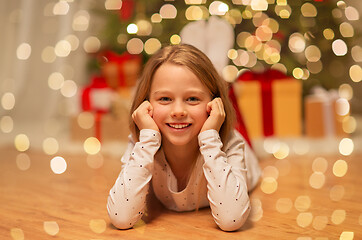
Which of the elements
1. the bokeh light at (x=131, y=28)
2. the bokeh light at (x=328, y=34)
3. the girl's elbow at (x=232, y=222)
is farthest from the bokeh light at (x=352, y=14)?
the girl's elbow at (x=232, y=222)

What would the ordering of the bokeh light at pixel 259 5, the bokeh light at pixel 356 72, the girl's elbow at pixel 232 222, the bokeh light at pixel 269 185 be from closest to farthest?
1. the girl's elbow at pixel 232 222
2. the bokeh light at pixel 269 185
3. the bokeh light at pixel 259 5
4. the bokeh light at pixel 356 72

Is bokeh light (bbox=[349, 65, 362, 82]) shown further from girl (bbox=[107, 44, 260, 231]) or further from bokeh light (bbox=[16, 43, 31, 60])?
bokeh light (bbox=[16, 43, 31, 60])

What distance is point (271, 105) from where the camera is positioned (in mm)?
2611

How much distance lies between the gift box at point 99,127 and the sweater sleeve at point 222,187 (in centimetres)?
126

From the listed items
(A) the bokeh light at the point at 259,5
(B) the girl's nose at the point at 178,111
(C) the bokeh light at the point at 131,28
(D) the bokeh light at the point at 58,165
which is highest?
(A) the bokeh light at the point at 259,5

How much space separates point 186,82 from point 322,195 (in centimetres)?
68

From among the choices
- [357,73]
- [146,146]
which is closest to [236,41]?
[357,73]

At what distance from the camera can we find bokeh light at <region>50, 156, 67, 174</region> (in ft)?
6.86

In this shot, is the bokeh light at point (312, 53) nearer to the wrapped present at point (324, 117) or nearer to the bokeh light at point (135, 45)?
the wrapped present at point (324, 117)

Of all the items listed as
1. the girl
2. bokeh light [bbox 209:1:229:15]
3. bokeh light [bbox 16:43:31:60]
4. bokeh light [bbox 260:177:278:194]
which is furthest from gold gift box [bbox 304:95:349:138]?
Answer: bokeh light [bbox 16:43:31:60]

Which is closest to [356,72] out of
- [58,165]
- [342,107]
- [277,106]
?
[342,107]

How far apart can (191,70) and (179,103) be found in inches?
4.1

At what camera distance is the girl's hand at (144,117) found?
4.36 ft

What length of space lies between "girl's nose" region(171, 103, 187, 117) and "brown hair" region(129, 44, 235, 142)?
0.10m
